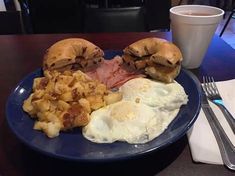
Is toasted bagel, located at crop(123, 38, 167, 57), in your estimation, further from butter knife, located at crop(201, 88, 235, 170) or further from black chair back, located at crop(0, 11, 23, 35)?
black chair back, located at crop(0, 11, 23, 35)

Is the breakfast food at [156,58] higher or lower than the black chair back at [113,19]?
higher

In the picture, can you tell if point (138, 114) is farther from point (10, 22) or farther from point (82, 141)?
point (10, 22)

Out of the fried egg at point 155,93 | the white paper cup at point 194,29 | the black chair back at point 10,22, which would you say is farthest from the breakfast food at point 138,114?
the black chair back at point 10,22

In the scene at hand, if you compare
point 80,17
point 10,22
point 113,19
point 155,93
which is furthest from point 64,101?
point 80,17

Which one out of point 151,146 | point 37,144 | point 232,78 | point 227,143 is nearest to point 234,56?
point 232,78

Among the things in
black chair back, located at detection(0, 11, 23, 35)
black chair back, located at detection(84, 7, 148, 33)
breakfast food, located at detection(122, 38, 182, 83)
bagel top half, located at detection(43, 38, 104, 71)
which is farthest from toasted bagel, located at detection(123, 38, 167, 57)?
black chair back, located at detection(0, 11, 23, 35)

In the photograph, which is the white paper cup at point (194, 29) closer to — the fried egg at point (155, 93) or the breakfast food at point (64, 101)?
the fried egg at point (155, 93)
